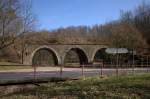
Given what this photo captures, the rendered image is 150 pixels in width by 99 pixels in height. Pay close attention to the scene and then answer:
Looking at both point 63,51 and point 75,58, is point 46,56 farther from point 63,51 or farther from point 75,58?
point 75,58

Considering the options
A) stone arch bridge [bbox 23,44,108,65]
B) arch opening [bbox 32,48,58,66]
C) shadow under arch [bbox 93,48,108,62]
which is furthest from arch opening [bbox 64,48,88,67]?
arch opening [bbox 32,48,58,66]

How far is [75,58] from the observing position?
75.0 meters

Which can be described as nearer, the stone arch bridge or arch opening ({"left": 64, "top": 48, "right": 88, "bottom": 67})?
the stone arch bridge

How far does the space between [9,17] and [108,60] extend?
1489 inches

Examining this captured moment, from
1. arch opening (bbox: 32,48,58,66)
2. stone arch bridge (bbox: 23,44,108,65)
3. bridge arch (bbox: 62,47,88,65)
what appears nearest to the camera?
stone arch bridge (bbox: 23,44,108,65)

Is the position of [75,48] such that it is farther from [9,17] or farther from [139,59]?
[9,17]

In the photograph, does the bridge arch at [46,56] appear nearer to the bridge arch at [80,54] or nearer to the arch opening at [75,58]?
the bridge arch at [80,54]

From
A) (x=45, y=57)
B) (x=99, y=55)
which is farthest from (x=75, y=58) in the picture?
(x=45, y=57)

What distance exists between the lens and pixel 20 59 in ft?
187

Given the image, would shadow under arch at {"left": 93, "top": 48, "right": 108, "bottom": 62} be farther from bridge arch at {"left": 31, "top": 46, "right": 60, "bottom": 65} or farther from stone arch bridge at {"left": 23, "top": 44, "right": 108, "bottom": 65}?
bridge arch at {"left": 31, "top": 46, "right": 60, "bottom": 65}

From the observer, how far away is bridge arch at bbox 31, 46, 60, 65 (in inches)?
2490

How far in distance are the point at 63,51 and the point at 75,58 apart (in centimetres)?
1032

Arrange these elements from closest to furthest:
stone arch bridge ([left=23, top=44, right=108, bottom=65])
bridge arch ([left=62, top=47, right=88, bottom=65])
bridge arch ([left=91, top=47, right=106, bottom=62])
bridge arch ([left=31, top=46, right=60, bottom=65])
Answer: stone arch bridge ([left=23, top=44, right=108, bottom=65])
bridge arch ([left=31, top=46, right=60, bottom=65])
bridge arch ([left=62, top=47, right=88, bottom=65])
bridge arch ([left=91, top=47, right=106, bottom=62])

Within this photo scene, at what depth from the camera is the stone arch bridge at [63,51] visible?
59.0m
